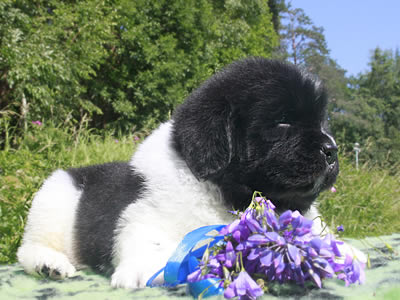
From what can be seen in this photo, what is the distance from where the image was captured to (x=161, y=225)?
7.98 feet

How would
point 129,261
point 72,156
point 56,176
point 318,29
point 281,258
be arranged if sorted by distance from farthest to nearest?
point 318,29 < point 72,156 < point 56,176 < point 129,261 < point 281,258

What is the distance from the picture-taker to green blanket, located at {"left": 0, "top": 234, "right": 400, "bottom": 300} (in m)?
1.87

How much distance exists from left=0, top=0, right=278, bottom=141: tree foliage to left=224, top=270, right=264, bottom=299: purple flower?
8362 mm

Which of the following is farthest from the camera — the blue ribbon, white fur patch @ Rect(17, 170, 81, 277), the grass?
the grass

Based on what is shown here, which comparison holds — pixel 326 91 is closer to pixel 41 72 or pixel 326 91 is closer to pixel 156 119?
pixel 41 72

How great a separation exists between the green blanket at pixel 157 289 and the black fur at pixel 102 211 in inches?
5.4

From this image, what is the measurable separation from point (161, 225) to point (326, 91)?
1.41m

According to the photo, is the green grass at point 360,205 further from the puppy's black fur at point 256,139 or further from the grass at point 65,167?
the puppy's black fur at point 256,139

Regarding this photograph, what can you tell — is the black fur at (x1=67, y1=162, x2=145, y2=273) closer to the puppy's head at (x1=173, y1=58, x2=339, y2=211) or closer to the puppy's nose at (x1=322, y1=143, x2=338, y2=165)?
the puppy's head at (x1=173, y1=58, x2=339, y2=211)

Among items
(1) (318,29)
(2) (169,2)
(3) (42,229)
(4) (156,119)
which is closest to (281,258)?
(3) (42,229)

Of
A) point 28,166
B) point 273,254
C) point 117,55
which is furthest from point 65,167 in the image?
point 117,55

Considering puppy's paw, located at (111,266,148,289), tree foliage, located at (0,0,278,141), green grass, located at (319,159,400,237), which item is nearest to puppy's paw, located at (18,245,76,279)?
puppy's paw, located at (111,266,148,289)

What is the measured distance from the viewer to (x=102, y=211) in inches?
112

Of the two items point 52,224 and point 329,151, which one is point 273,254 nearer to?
point 329,151
